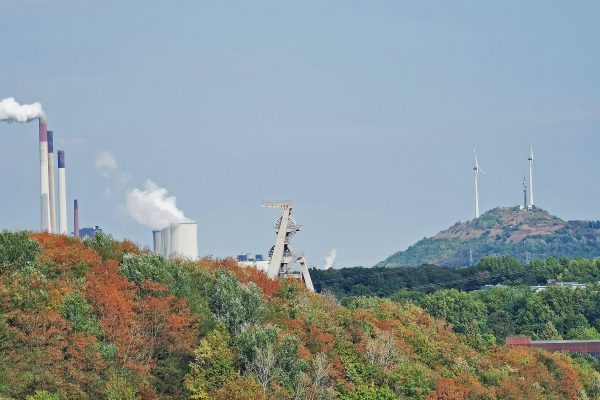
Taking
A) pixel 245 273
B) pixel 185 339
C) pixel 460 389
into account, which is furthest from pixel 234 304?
pixel 460 389

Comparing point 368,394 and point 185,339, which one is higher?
point 185,339

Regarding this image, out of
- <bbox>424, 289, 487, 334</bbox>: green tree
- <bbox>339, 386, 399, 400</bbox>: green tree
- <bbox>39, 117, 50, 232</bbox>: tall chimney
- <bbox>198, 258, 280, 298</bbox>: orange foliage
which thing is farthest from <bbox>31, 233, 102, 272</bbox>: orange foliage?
<bbox>424, 289, 487, 334</bbox>: green tree

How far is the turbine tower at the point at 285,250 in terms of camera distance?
130000 mm

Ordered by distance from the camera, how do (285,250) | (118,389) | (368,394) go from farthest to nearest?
1. (285,250)
2. (368,394)
3. (118,389)

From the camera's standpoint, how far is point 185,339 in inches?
3056

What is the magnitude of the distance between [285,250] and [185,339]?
178 feet

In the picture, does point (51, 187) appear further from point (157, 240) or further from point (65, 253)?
point (65, 253)

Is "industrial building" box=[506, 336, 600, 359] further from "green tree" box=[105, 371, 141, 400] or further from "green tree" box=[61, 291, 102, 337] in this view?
"green tree" box=[105, 371, 141, 400]

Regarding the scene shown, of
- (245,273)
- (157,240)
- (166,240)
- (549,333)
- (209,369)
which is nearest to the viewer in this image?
(209,369)

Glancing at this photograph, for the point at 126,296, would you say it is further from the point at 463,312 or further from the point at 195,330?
the point at 463,312

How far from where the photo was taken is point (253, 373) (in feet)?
251

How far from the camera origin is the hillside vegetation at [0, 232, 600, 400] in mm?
68875

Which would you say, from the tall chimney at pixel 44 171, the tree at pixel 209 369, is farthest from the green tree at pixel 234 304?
the tall chimney at pixel 44 171

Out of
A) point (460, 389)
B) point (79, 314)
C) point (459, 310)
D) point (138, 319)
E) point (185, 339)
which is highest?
point (459, 310)
